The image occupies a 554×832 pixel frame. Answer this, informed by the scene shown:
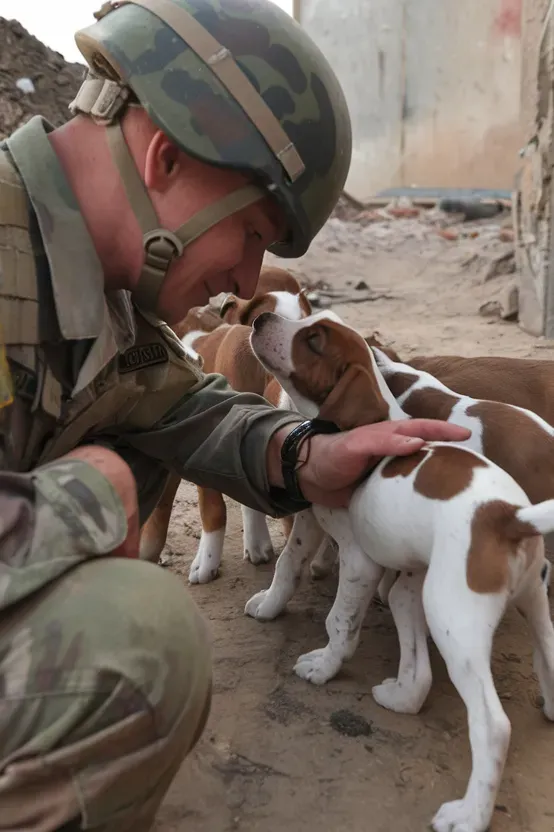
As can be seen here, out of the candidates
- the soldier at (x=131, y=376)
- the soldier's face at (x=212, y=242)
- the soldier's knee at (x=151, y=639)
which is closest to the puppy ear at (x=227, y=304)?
the soldier at (x=131, y=376)

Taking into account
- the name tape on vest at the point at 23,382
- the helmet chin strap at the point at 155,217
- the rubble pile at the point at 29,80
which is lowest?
the name tape on vest at the point at 23,382

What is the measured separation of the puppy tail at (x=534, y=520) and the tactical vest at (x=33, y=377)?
112 centimetres

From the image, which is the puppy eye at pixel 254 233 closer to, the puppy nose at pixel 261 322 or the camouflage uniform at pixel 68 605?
the camouflage uniform at pixel 68 605

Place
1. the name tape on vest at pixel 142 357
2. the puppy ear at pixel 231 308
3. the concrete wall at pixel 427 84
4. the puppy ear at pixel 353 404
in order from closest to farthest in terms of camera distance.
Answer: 1. the name tape on vest at pixel 142 357
2. the puppy ear at pixel 353 404
3. the puppy ear at pixel 231 308
4. the concrete wall at pixel 427 84

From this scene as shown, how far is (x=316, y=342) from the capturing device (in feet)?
9.50

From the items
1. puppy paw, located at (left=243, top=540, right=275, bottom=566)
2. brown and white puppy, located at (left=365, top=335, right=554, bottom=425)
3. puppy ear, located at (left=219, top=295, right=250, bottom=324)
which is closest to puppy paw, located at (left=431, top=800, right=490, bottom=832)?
puppy paw, located at (left=243, top=540, right=275, bottom=566)

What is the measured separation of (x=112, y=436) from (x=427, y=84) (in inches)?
567

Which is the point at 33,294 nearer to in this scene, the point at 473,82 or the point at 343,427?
the point at 343,427

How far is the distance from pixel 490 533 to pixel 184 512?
223cm

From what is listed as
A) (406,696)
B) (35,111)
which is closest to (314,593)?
(406,696)

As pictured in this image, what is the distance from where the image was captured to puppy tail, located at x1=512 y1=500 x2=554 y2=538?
207cm

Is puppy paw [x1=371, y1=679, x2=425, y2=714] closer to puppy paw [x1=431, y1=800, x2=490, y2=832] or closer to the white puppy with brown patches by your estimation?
the white puppy with brown patches

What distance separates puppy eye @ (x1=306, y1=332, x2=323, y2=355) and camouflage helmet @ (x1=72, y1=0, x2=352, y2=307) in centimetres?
76

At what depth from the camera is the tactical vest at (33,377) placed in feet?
6.40
